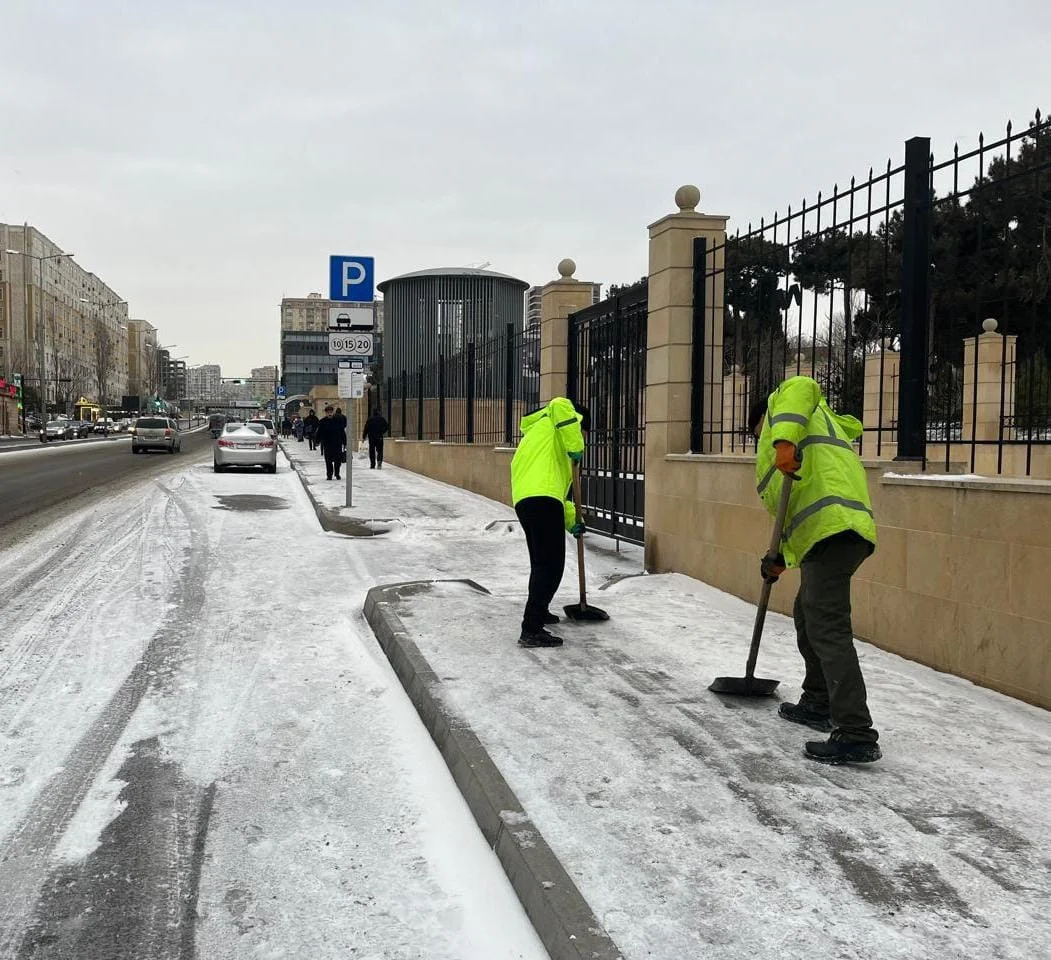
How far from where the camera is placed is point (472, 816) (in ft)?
11.4

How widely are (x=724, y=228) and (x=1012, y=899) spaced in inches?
256

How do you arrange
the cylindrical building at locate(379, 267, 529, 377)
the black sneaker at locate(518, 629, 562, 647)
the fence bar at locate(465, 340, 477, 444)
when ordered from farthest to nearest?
1. the cylindrical building at locate(379, 267, 529, 377)
2. the fence bar at locate(465, 340, 477, 444)
3. the black sneaker at locate(518, 629, 562, 647)

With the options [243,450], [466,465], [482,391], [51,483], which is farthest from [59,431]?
[482,391]

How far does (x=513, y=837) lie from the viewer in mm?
3072

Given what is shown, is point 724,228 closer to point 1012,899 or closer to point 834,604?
point 834,604

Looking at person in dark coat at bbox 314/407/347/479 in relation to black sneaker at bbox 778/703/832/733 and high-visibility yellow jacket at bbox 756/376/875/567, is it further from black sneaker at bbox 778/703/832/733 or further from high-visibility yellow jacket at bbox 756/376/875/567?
high-visibility yellow jacket at bbox 756/376/875/567

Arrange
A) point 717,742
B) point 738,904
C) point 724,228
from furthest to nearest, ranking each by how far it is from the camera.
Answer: point 724,228, point 717,742, point 738,904

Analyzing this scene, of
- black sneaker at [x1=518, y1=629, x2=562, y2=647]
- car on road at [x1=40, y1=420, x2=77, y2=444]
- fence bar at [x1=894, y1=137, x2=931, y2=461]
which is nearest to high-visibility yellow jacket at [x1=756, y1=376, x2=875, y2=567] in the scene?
fence bar at [x1=894, y1=137, x2=931, y2=461]

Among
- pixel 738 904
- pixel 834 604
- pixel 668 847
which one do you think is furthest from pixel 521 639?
pixel 738 904

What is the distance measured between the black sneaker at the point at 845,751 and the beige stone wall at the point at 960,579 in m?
1.28

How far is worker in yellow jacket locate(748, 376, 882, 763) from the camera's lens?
386 cm

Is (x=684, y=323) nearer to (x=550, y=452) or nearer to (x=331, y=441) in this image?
(x=550, y=452)

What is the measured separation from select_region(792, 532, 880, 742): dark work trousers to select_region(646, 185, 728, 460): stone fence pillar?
162 inches

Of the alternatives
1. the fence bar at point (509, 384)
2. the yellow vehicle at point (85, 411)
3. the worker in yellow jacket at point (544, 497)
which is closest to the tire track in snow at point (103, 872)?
the worker in yellow jacket at point (544, 497)
